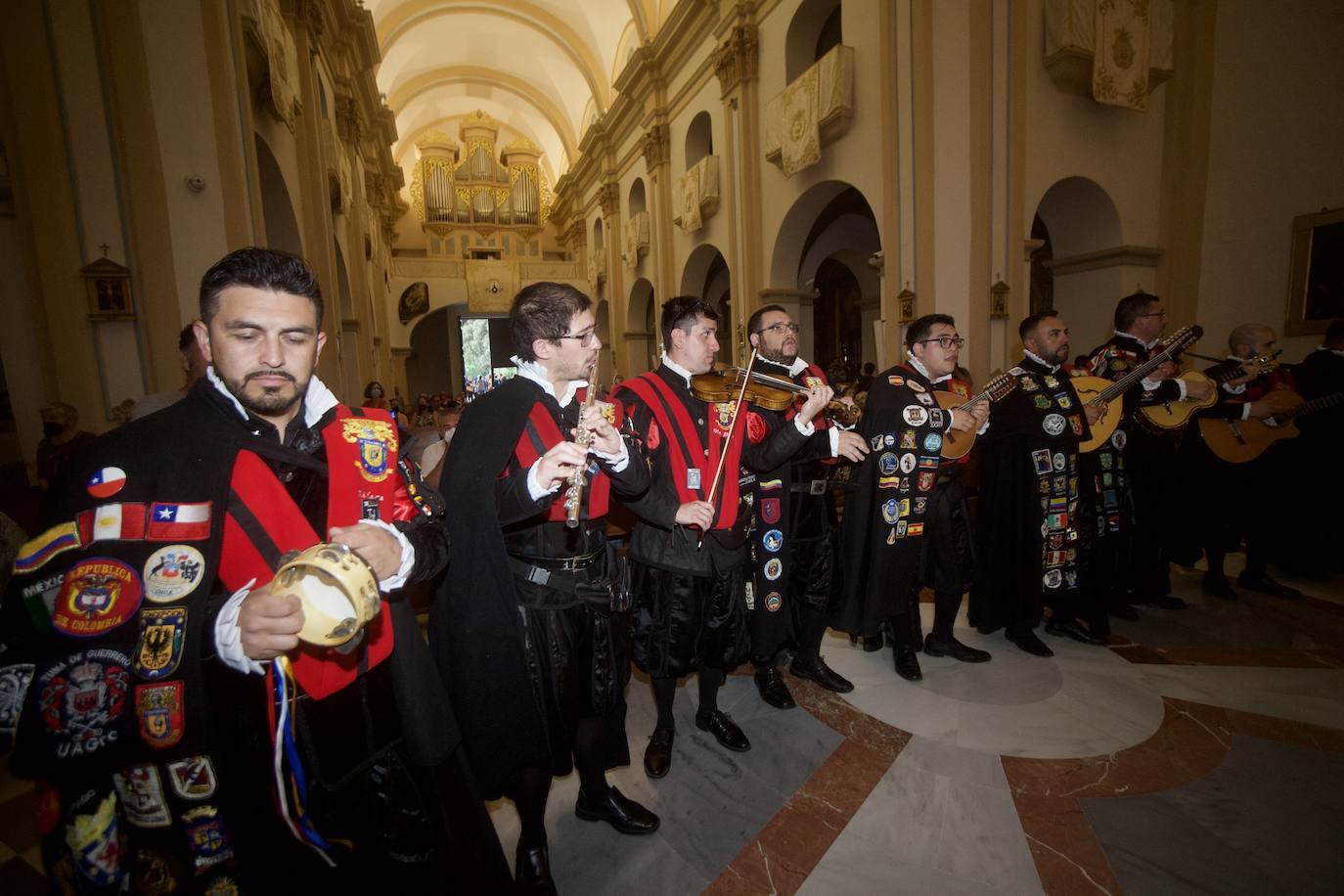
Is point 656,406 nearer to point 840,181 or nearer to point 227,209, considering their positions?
point 227,209

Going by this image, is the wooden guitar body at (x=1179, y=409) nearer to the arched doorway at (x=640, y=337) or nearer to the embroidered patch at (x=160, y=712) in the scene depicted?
the embroidered patch at (x=160, y=712)

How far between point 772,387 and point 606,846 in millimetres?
2138

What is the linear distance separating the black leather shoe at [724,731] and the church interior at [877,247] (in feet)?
0.28

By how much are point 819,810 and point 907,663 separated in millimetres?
1310

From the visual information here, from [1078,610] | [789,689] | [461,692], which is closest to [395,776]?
[461,692]

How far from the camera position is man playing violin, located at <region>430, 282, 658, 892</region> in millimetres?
1764

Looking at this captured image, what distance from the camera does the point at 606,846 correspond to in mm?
2225

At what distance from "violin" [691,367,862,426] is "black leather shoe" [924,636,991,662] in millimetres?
1686

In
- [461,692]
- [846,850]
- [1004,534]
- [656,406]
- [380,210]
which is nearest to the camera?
[461,692]

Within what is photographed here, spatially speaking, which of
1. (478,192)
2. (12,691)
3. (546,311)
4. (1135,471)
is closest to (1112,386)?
(1135,471)

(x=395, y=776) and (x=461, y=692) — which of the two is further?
(x=461, y=692)

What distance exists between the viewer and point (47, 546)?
100 centimetres

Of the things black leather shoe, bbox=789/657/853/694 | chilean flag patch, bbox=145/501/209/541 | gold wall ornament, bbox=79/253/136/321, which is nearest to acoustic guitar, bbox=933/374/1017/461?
black leather shoe, bbox=789/657/853/694

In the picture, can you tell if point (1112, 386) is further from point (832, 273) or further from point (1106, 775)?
point (832, 273)
